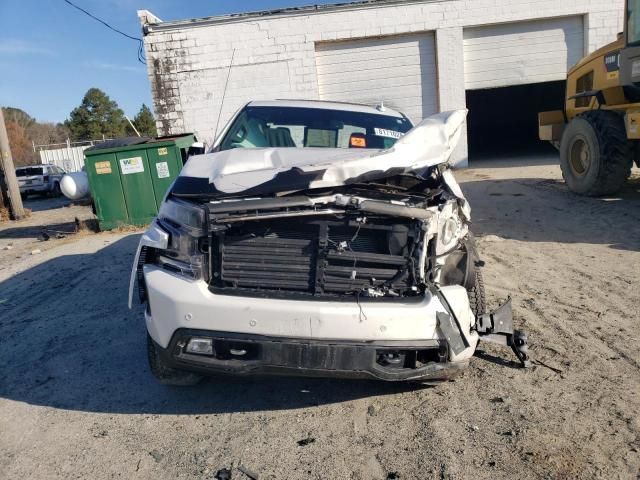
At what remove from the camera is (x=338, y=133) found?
14.7 ft

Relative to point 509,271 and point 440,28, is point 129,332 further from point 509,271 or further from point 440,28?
point 440,28

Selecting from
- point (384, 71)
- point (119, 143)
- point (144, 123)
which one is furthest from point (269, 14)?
point (144, 123)

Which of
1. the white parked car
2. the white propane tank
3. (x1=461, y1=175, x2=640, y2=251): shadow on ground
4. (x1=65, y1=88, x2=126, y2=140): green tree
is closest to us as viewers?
(x1=461, y1=175, x2=640, y2=251): shadow on ground

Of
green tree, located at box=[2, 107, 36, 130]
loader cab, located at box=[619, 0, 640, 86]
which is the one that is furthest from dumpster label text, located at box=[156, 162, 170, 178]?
green tree, located at box=[2, 107, 36, 130]

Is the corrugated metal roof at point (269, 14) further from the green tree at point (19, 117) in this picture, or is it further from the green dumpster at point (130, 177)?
the green tree at point (19, 117)

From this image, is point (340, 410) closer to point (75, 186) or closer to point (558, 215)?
point (558, 215)

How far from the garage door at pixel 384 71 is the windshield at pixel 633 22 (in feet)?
25.3

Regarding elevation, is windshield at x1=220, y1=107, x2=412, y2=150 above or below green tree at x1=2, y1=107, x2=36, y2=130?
below

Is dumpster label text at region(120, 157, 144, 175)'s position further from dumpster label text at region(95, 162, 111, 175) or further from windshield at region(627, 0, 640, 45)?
windshield at region(627, 0, 640, 45)

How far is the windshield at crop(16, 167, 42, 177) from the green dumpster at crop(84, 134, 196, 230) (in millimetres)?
13687

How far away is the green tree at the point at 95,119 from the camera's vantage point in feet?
159

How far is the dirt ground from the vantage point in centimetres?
251

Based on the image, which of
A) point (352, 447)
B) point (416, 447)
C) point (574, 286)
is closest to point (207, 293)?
point (352, 447)

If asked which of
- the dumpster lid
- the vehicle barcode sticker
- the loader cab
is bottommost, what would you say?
the vehicle barcode sticker
